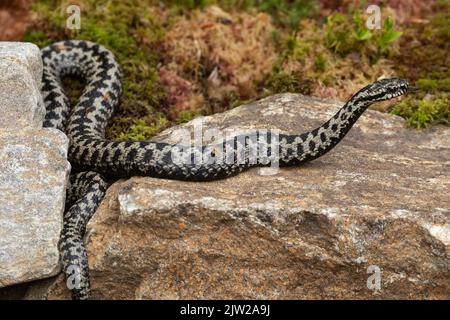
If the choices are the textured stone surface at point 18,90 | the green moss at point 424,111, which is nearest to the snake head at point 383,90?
the green moss at point 424,111

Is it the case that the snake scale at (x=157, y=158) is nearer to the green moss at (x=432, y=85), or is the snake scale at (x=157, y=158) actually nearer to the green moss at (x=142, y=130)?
the green moss at (x=142, y=130)

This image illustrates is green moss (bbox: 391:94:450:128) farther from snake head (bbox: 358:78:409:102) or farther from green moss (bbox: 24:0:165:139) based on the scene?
green moss (bbox: 24:0:165:139)

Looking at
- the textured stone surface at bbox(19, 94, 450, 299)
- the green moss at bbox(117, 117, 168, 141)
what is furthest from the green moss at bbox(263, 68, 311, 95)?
the textured stone surface at bbox(19, 94, 450, 299)

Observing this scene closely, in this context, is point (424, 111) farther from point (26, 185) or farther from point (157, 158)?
point (26, 185)

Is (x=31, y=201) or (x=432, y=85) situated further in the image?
(x=432, y=85)

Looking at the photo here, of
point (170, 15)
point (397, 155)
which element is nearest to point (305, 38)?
point (170, 15)

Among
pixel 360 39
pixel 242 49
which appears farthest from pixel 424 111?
pixel 242 49

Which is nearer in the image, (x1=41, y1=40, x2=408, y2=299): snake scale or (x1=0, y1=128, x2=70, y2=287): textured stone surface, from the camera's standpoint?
(x1=0, y1=128, x2=70, y2=287): textured stone surface
